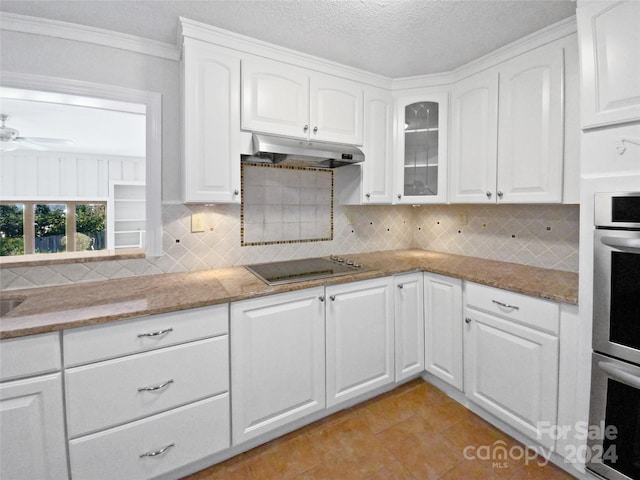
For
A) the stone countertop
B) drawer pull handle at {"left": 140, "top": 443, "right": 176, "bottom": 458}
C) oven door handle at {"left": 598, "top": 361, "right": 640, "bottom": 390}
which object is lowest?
drawer pull handle at {"left": 140, "top": 443, "right": 176, "bottom": 458}

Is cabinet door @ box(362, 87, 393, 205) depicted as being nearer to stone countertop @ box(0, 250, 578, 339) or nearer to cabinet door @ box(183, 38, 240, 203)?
stone countertop @ box(0, 250, 578, 339)

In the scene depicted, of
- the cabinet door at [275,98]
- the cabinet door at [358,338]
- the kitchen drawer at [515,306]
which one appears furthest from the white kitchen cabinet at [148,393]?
the kitchen drawer at [515,306]

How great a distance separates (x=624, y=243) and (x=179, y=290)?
194 centimetres

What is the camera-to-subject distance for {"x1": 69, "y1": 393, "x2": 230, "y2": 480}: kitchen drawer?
1.23 metres

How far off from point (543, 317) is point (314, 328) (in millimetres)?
1163

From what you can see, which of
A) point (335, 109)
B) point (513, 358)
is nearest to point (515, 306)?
point (513, 358)

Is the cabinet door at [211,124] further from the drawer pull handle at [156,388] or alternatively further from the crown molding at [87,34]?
the drawer pull handle at [156,388]

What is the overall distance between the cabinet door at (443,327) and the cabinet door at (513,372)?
2.7 inches

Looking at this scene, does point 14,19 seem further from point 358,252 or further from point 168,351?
point 358,252

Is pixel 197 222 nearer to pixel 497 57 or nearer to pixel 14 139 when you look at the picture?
pixel 497 57

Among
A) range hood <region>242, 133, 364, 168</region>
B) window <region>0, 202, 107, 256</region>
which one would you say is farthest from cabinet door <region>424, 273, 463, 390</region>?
window <region>0, 202, 107, 256</region>

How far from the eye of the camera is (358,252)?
262cm

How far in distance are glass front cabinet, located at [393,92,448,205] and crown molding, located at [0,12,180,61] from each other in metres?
1.62

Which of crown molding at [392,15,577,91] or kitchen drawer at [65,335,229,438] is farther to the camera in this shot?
crown molding at [392,15,577,91]
